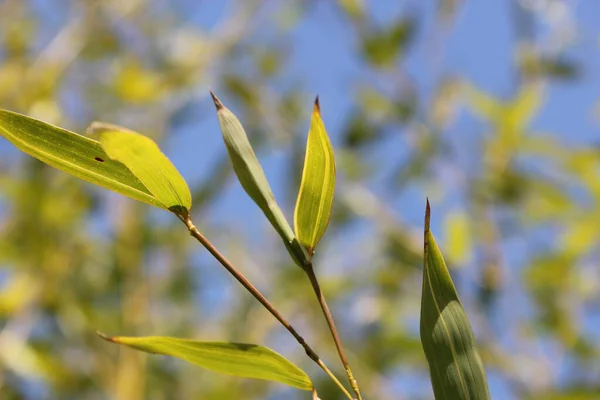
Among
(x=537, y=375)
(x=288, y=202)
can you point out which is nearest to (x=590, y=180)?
(x=537, y=375)

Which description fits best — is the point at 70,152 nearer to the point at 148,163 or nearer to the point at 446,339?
the point at 148,163

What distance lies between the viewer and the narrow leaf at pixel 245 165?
13.2 inches

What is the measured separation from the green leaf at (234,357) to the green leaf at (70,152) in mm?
75

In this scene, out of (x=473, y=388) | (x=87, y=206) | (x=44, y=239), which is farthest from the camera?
(x=87, y=206)

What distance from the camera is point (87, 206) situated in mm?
1597

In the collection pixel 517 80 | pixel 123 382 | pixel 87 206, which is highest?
pixel 517 80

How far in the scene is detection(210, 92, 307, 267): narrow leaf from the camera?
0.34 metres

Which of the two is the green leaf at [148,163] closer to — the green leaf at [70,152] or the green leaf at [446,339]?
the green leaf at [70,152]

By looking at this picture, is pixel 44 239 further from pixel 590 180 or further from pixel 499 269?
pixel 590 180

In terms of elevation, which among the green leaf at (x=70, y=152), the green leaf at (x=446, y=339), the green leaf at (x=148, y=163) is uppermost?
the green leaf at (x=70, y=152)

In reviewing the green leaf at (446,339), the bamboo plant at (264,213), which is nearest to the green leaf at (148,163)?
the bamboo plant at (264,213)

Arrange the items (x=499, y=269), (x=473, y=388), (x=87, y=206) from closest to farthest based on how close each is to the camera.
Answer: (x=473, y=388) → (x=499, y=269) → (x=87, y=206)

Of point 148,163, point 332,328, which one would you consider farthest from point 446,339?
point 148,163

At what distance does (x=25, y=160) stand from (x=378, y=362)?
32.6 inches
